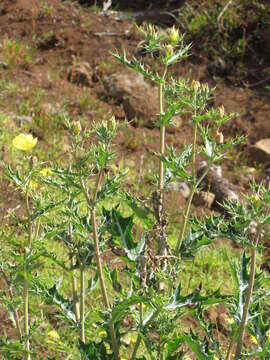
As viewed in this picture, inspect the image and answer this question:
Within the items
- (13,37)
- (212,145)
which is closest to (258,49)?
(13,37)

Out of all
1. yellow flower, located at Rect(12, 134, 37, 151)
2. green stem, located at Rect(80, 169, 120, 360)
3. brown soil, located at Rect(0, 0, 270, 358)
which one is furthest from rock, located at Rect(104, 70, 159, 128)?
green stem, located at Rect(80, 169, 120, 360)

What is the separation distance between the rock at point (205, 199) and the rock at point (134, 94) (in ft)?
3.99

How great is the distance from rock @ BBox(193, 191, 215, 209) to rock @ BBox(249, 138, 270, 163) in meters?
0.99

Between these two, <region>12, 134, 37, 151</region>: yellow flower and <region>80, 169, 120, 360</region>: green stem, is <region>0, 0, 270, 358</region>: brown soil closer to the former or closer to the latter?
<region>12, 134, 37, 151</region>: yellow flower

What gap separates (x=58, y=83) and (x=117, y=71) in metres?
0.71

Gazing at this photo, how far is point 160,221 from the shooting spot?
179 centimetres

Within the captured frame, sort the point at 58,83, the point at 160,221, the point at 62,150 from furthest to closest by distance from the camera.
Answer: the point at 58,83 < the point at 62,150 < the point at 160,221

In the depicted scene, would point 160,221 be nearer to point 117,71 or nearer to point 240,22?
point 117,71

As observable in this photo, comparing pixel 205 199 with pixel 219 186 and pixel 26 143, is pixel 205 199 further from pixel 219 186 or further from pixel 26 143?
pixel 26 143

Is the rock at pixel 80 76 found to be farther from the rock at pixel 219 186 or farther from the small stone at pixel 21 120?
the rock at pixel 219 186

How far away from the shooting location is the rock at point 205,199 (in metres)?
4.80

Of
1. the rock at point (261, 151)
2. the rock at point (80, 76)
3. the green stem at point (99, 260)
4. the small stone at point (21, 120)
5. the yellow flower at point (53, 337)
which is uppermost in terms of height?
the green stem at point (99, 260)

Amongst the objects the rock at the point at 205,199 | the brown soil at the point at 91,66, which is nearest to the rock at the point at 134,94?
the brown soil at the point at 91,66

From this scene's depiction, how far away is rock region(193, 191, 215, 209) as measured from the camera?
4797 mm
